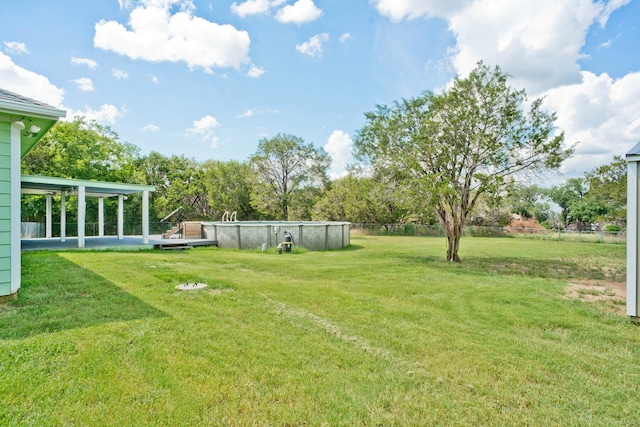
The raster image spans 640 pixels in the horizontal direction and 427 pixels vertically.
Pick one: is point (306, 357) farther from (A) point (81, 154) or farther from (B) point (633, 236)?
(A) point (81, 154)

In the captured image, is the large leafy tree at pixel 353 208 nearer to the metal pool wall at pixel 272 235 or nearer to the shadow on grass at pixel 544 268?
the metal pool wall at pixel 272 235

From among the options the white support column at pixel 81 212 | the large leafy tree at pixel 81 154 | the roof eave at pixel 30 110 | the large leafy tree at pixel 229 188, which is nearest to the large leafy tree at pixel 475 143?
the roof eave at pixel 30 110

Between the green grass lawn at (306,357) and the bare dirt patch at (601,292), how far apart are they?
0.27m

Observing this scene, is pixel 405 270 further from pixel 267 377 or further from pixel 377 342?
pixel 267 377

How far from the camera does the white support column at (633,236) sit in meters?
4.77

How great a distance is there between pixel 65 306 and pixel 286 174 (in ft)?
84.6

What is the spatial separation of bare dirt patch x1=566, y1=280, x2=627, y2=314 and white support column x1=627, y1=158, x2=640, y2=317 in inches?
26.5

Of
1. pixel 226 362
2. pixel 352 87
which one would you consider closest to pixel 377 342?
pixel 226 362

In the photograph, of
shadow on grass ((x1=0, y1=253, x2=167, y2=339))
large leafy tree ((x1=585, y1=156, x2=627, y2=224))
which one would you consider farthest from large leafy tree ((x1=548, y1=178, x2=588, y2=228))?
shadow on grass ((x1=0, y1=253, x2=167, y2=339))

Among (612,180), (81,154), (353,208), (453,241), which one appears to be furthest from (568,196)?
(81,154)

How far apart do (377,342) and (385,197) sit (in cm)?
893

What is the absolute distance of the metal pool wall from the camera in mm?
14688

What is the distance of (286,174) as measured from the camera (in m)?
30.0

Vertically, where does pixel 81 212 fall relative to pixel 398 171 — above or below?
below
